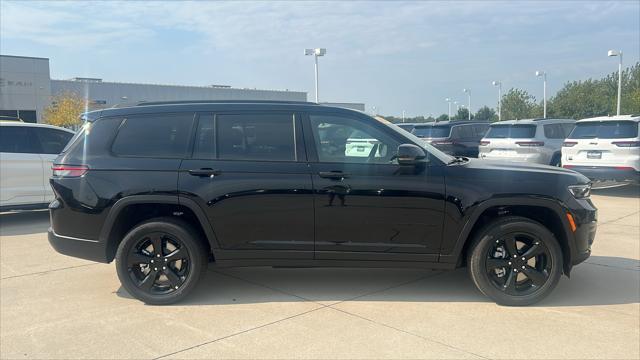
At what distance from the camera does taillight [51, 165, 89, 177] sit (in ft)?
15.1

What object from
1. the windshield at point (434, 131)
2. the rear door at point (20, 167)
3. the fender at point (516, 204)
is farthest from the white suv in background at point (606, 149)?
the rear door at point (20, 167)

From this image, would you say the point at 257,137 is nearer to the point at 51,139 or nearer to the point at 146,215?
the point at 146,215

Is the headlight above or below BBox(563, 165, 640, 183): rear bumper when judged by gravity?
above

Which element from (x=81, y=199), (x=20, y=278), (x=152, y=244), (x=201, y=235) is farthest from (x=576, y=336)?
(x=20, y=278)

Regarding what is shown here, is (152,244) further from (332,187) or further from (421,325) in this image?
(421,325)

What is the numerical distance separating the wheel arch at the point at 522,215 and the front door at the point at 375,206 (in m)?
0.24

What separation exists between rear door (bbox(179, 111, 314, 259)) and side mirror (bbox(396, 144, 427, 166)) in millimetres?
845

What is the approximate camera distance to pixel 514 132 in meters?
13.5

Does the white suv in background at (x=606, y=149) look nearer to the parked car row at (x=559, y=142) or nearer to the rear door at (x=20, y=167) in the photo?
the parked car row at (x=559, y=142)

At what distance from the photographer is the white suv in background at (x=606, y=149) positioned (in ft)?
34.4

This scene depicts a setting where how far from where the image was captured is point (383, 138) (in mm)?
4641

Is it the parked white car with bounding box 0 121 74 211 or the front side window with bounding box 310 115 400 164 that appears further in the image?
the parked white car with bounding box 0 121 74 211

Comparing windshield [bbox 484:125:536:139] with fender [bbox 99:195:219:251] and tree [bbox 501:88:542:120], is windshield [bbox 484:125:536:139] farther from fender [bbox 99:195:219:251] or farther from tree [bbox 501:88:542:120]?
tree [bbox 501:88:542:120]

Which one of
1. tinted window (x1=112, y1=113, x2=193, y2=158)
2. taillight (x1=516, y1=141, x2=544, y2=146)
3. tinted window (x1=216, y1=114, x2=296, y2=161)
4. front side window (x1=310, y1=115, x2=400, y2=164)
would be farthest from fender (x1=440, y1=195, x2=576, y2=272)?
taillight (x1=516, y1=141, x2=544, y2=146)
